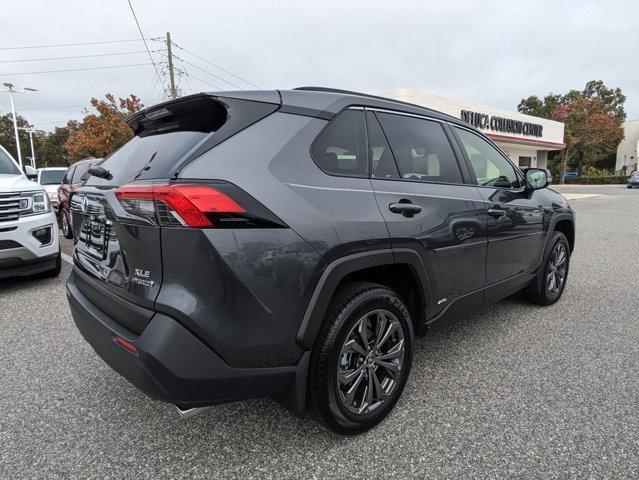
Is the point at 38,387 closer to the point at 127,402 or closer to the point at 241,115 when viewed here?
the point at 127,402

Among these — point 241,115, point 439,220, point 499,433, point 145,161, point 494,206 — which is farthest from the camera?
point 494,206

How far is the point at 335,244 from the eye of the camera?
1.95 metres

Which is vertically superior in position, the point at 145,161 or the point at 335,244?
the point at 145,161

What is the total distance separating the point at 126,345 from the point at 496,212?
2631 millimetres

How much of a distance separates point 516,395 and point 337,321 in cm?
142

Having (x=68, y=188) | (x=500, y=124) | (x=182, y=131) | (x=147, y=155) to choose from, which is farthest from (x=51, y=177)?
(x=500, y=124)

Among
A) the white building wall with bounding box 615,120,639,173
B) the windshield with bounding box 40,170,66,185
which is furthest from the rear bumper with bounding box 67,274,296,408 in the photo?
the white building wall with bounding box 615,120,639,173

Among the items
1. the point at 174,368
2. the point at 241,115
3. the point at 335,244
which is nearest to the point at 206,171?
the point at 241,115

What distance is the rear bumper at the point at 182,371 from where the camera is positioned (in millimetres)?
1645

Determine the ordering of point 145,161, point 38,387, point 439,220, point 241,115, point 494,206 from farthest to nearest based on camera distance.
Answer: point 494,206 < point 38,387 < point 439,220 < point 145,161 < point 241,115

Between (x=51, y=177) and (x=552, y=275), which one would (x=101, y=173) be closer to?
(x=552, y=275)

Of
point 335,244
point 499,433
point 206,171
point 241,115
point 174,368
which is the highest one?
point 241,115

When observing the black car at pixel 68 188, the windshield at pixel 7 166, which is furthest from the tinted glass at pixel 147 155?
the black car at pixel 68 188

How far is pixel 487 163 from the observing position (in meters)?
3.41
